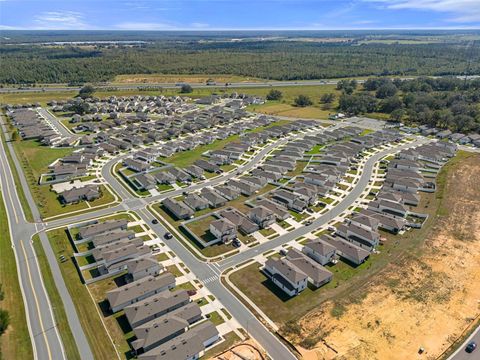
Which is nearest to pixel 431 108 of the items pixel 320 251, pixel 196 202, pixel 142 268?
pixel 320 251

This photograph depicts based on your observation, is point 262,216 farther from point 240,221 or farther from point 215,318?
point 215,318

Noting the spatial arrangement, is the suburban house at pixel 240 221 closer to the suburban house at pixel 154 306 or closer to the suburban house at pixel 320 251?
the suburban house at pixel 320 251

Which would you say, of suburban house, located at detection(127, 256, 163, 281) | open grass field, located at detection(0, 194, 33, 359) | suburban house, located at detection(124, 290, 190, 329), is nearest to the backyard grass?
suburban house, located at detection(124, 290, 190, 329)

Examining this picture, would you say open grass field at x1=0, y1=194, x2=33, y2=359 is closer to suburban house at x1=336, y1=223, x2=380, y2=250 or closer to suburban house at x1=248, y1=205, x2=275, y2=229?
suburban house at x1=248, y1=205, x2=275, y2=229

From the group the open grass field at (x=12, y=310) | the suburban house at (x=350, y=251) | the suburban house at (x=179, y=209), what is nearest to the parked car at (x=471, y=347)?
the suburban house at (x=350, y=251)

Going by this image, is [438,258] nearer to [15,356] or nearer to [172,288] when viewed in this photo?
[172,288]

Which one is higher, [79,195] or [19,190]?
[79,195]
